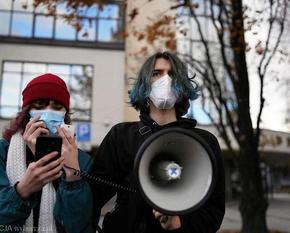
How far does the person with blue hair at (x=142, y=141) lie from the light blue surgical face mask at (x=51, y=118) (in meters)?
0.37

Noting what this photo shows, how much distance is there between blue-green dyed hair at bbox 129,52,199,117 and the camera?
2.30 metres

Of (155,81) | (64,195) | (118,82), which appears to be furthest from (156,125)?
(118,82)

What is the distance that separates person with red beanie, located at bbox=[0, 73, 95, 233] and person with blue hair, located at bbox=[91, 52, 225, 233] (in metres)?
0.15

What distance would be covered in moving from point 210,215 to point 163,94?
69 cm

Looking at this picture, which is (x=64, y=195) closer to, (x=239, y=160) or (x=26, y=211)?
(x=26, y=211)

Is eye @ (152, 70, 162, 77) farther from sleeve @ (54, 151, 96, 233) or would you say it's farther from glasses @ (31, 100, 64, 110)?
sleeve @ (54, 151, 96, 233)

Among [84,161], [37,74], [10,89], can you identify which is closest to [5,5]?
[37,74]

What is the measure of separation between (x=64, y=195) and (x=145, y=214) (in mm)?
426

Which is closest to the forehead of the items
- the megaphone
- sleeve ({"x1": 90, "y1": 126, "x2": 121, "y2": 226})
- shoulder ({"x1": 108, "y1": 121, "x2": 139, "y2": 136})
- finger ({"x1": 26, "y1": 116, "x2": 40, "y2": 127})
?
shoulder ({"x1": 108, "y1": 121, "x2": 139, "y2": 136})

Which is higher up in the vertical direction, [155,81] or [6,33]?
[6,33]

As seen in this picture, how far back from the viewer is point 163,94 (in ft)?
7.27

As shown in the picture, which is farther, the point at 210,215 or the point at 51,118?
the point at 210,215

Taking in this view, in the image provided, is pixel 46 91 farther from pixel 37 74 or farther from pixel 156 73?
pixel 37 74

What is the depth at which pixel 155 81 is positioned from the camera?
2293mm
